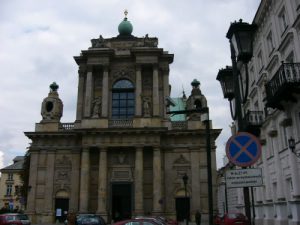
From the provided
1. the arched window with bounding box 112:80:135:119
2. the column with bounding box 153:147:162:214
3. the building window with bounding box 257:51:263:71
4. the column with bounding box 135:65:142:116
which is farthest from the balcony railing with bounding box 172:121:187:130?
the building window with bounding box 257:51:263:71

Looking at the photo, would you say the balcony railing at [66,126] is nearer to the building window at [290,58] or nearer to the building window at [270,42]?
the building window at [270,42]

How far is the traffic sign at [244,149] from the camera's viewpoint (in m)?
7.39

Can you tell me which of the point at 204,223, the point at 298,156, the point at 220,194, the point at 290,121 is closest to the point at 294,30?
the point at 290,121

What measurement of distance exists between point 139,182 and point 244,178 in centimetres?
3021

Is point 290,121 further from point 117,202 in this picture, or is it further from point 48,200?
point 48,200

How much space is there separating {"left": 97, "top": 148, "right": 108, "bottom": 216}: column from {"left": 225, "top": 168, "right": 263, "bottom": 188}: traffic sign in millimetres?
30438

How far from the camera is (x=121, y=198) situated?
3828 centimetres

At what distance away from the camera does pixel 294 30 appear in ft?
62.0

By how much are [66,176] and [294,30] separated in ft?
93.4

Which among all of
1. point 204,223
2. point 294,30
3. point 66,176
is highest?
point 294,30

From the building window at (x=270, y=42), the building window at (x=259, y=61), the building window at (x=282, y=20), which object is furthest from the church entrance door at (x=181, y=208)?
the building window at (x=282, y=20)

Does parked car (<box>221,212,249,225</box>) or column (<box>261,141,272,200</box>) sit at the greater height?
column (<box>261,141,272,200</box>)

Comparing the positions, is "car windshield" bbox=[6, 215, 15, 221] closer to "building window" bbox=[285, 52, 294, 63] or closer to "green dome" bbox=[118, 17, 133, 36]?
"building window" bbox=[285, 52, 294, 63]

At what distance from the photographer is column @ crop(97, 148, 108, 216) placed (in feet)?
119
